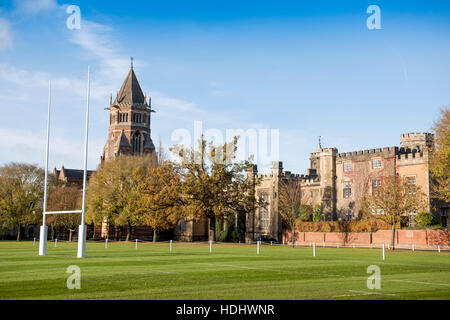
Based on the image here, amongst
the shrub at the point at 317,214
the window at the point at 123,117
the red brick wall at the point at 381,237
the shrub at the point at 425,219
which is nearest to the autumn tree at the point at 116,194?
the red brick wall at the point at 381,237

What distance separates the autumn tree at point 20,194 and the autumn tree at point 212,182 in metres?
24.6

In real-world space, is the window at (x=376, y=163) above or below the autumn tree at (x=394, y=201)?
above

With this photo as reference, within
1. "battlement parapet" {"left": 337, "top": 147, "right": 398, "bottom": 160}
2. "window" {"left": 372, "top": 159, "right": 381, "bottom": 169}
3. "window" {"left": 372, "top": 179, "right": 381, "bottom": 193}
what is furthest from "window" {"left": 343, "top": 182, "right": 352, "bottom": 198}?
"window" {"left": 372, "top": 159, "right": 381, "bottom": 169}

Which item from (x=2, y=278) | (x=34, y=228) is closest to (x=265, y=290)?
(x=2, y=278)

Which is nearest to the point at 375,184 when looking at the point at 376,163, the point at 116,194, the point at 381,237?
the point at 376,163

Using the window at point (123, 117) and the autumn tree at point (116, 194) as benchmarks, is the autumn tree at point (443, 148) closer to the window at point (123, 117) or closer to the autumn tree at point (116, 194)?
the autumn tree at point (116, 194)

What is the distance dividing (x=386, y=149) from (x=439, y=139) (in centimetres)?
1791

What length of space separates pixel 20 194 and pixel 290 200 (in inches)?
1368

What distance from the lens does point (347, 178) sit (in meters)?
66.5

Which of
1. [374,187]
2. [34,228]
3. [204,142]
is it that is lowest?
[34,228]

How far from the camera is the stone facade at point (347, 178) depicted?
5881 centimetres

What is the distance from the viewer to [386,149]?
204 feet

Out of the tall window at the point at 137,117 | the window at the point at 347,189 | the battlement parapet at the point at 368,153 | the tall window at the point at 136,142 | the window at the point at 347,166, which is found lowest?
the window at the point at 347,189
